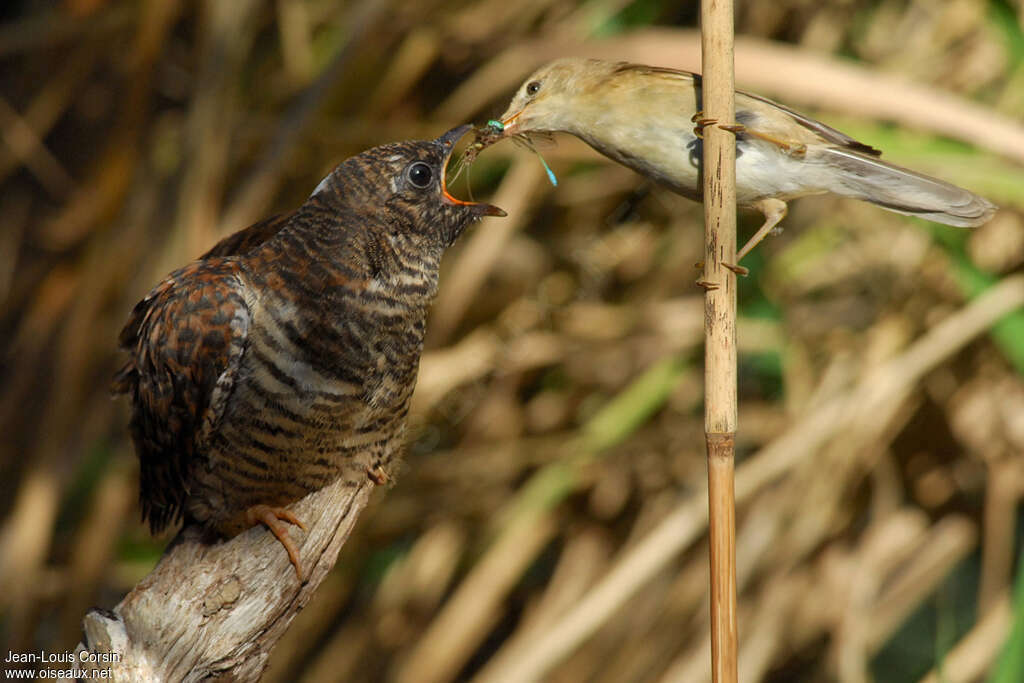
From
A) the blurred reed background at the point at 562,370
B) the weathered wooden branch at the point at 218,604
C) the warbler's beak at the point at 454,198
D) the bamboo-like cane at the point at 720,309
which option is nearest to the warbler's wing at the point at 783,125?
the bamboo-like cane at the point at 720,309

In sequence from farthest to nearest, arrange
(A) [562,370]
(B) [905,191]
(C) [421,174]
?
(A) [562,370] → (C) [421,174] → (B) [905,191]

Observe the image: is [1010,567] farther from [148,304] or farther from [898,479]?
[148,304]

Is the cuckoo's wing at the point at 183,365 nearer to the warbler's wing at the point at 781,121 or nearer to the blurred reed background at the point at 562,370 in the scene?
the blurred reed background at the point at 562,370

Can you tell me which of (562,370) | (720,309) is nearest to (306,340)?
(720,309)

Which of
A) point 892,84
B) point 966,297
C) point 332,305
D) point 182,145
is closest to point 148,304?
point 332,305

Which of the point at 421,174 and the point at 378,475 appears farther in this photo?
the point at 378,475

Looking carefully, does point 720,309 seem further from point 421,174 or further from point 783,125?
point 421,174

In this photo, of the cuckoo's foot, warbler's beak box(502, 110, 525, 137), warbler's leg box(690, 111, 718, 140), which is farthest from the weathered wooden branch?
warbler's leg box(690, 111, 718, 140)

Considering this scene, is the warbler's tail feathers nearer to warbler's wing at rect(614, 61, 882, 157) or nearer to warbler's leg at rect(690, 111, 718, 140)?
warbler's wing at rect(614, 61, 882, 157)
